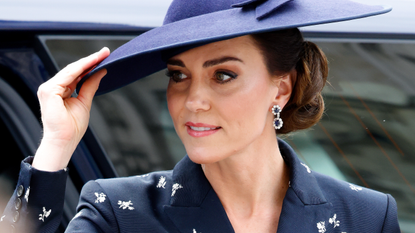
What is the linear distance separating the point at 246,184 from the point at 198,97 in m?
0.47

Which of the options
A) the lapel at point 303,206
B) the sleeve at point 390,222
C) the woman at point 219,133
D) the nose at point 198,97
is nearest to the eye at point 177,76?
the woman at point 219,133

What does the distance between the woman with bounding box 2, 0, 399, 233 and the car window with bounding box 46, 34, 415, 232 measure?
13.1 inches

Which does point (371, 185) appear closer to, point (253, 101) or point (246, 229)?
point (246, 229)

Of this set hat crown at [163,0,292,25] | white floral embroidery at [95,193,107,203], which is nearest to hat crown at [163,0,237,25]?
hat crown at [163,0,292,25]

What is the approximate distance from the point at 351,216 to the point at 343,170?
22.4 inches

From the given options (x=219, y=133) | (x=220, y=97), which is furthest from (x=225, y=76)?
(x=219, y=133)

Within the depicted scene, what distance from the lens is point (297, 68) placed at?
2.00 meters

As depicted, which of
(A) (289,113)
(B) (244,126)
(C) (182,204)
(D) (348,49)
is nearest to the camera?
(B) (244,126)

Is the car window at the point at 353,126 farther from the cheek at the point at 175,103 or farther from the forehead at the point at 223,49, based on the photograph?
the forehead at the point at 223,49

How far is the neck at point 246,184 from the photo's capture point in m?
1.92

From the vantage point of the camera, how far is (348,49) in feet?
7.83

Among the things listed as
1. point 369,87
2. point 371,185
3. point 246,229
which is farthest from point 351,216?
point 369,87

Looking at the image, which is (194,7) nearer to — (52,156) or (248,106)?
(248,106)

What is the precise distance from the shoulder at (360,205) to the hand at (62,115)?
1.05 m
